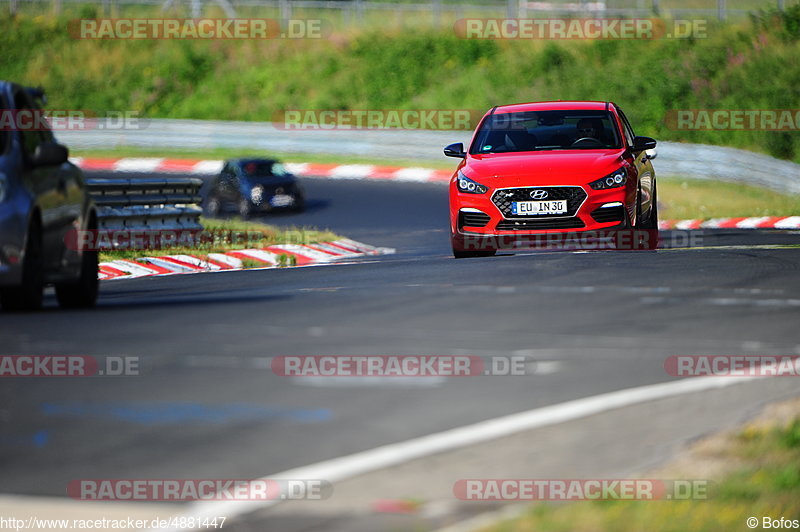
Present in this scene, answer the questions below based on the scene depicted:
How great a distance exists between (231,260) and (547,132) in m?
5.19

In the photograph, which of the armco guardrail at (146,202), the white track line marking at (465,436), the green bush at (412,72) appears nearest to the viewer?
the white track line marking at (465,436)

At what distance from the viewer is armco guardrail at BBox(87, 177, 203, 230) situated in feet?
68.0

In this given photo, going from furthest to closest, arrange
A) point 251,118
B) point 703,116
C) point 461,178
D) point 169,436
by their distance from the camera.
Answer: point 251,118
point 703,116
point 461,178
point 169,436

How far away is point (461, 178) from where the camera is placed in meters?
16.3

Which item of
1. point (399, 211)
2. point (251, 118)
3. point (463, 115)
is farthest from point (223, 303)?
point (251, 118)

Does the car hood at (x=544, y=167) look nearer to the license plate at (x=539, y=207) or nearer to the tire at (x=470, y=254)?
the license plate at (x=539, y=207)

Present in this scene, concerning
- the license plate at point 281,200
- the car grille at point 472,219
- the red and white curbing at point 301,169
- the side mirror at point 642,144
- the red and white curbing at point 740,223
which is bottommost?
the red and white curbing at point 301,169

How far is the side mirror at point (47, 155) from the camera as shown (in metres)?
10.8

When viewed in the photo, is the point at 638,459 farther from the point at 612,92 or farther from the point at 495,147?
the point at 612,92

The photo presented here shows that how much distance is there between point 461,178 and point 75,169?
208 inches

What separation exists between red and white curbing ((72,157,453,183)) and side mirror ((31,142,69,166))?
25159 mm

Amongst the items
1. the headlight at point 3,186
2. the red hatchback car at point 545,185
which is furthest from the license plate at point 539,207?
the headlight at point 3,186

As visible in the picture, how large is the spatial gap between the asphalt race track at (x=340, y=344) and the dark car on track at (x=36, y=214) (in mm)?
285

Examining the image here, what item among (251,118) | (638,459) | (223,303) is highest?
(638,459)
